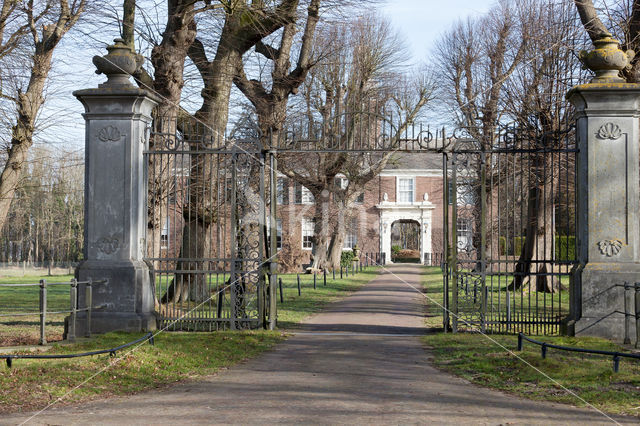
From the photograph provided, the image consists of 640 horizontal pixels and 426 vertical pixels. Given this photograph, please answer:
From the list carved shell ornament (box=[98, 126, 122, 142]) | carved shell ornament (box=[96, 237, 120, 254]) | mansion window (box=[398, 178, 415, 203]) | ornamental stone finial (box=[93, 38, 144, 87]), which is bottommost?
carved shell ornament (box=[96, 237, 120, 254])

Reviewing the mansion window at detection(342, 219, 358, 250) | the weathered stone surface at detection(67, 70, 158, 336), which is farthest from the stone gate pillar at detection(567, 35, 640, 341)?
the mansion window at detection(342, 219, 358, 250)

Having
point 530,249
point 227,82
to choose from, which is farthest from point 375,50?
point 227,82

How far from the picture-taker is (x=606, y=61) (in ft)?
34.3

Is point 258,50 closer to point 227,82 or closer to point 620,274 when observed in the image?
point 227,82

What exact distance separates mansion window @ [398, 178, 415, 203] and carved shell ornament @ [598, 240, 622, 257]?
132ft

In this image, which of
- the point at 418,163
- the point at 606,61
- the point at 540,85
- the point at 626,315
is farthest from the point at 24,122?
Result: the point at 418,163

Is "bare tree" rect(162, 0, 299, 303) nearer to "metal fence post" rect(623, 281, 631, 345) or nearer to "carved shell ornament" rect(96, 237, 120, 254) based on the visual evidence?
"carved shell ornament" rect(96, 237, 120, 254)

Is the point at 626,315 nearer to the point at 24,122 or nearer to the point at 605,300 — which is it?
the point at 605,300

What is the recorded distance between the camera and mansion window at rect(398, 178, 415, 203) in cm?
5041

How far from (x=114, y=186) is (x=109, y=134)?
821mm

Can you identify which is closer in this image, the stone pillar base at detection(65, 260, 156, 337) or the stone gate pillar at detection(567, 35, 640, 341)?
the stone gate pillar at detection(567, 35, 640, 341)

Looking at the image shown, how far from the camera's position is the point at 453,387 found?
7.07 meters

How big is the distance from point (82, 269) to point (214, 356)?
3.03m

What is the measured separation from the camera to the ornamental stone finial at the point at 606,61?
10.4 metres
